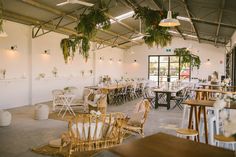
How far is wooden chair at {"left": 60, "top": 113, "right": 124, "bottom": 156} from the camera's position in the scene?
3512 mm

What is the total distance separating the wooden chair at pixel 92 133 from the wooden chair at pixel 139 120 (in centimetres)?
→ 122

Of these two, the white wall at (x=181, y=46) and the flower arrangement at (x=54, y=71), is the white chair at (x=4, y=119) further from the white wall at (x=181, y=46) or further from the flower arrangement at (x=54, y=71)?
the white wall at (x=181, y=46)

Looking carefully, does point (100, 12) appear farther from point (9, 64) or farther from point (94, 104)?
point (9, 64)

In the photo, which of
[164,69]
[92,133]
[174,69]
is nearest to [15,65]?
[92,133]

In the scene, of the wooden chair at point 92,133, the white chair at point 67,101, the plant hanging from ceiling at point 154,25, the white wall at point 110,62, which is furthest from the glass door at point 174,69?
the wooden chair at point 92,133

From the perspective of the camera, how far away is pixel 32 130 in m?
5.65

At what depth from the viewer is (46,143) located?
470 cm

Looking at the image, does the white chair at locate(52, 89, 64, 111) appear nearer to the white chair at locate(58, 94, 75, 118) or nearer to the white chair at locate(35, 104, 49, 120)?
the white chair at locate(58, 94, 75, 118)

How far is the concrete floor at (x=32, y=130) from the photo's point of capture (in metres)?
4.41

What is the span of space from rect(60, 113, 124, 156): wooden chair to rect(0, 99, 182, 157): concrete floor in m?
0.98

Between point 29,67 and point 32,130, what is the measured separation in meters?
4.48

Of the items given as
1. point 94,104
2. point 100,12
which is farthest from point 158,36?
point 94,104

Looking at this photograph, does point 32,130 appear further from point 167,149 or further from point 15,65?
point 167,149

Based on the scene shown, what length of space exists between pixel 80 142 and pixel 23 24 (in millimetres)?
7080
